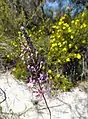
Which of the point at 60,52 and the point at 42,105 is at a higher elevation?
the point at 60,52

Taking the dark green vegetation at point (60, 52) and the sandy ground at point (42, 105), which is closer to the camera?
the sandy ground at point (42, 105)

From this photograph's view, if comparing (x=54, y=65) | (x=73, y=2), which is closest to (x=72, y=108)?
(x=54, y=65)

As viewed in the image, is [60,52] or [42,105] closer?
[42,105]

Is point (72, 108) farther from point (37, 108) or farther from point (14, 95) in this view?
point (14, 95)

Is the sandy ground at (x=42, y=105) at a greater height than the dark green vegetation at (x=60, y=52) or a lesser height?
lesser

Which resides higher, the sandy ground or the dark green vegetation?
the dark green vegetation

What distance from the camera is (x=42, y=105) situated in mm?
3342

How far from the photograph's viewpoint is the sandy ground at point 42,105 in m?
3.20

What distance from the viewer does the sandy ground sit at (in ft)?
10.5

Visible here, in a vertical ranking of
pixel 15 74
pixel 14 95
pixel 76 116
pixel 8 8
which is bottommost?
pixel 76 116

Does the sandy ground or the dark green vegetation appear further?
the dark green vegetation

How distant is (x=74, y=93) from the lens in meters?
3.46

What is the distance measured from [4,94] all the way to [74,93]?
2.61ft

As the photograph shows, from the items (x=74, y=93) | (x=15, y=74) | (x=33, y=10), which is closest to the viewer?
Answer: (x=74, y=93)
